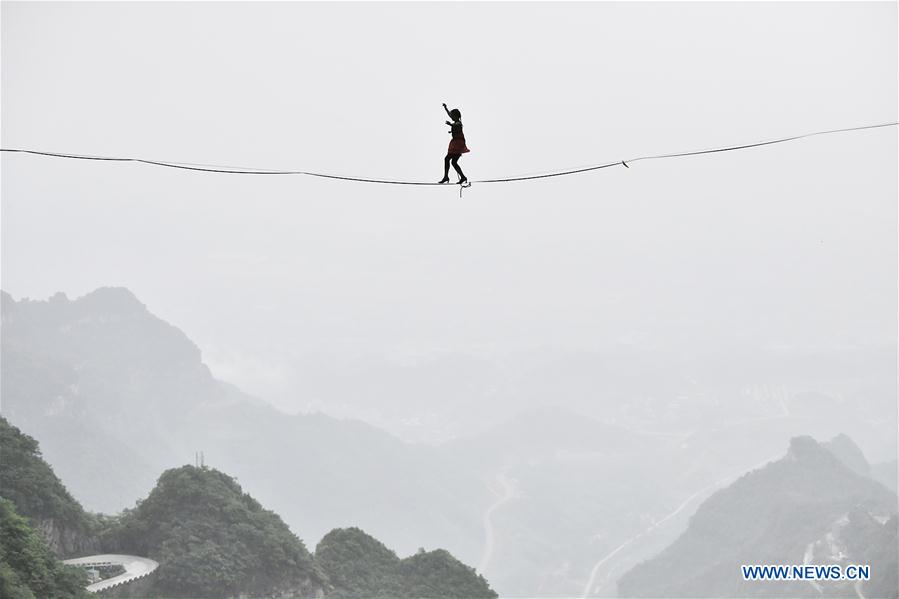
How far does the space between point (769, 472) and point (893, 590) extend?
60.5 metres

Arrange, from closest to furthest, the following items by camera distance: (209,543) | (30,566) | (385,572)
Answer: (30,566), (209,543), (385,572)

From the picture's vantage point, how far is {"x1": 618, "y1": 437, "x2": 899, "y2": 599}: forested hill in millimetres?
84438

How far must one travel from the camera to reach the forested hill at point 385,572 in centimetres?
5341

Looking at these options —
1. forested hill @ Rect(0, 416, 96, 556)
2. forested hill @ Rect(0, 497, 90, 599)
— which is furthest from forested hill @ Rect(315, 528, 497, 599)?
forested hill @ Rect(0, 497, 90, 599)

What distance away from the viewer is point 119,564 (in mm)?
42906

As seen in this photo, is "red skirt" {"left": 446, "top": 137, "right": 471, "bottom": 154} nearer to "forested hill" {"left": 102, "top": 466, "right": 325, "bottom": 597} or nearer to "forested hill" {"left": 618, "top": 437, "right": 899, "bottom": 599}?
"forested hill" {"left": 102, "top": 466, "right": 325, "bottom": 597}

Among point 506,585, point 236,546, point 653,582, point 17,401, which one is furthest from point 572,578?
point 236,546

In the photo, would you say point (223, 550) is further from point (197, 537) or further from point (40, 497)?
point (40, 497)

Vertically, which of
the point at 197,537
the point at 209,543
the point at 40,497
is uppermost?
the point at 40,497

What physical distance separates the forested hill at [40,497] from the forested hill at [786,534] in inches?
2399

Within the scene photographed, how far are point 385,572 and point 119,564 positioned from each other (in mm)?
18050

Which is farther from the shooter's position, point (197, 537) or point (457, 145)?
point (197, 537)

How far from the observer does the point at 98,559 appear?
146 ft

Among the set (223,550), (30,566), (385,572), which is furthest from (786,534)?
(30,566)
